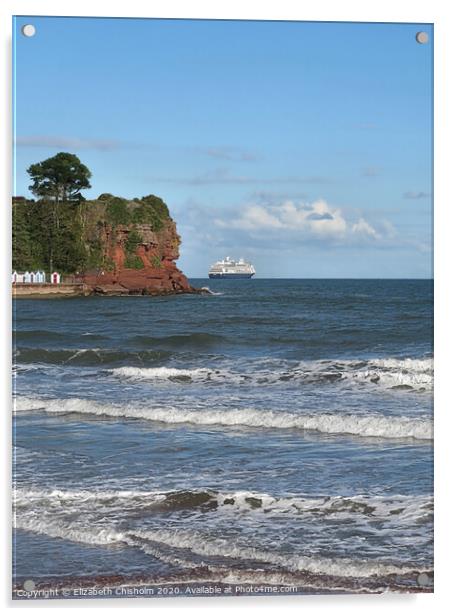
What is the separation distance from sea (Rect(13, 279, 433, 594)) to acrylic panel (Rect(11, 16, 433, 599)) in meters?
0.01

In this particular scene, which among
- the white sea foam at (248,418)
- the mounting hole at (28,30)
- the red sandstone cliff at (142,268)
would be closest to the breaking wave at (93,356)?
the white sea foam at (248,418)

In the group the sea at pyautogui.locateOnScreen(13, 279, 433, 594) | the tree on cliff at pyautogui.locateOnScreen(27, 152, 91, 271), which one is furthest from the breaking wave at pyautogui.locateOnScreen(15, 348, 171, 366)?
the tree on cliff at pyautogui.locateOnScreen(27, 152, 91, 271)

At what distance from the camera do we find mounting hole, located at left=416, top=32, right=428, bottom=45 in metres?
3.57

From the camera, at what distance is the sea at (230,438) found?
3.34 meters

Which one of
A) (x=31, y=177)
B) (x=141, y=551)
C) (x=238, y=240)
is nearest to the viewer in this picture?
(x=141, y=551)

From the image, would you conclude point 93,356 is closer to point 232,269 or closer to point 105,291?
point 105,291

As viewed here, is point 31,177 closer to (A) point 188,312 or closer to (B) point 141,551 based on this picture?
(A) point 188,312

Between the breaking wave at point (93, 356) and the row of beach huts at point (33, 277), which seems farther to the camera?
the breaking wave at point (93, 356)

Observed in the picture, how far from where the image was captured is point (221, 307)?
3.71m

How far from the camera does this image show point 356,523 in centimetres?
348

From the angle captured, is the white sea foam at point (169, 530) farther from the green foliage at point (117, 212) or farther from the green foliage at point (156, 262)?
the green foliage at point (117, 212)

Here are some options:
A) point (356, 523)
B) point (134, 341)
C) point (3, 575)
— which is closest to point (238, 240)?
point (134, 341)

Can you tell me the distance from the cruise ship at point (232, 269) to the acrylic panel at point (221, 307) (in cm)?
2
